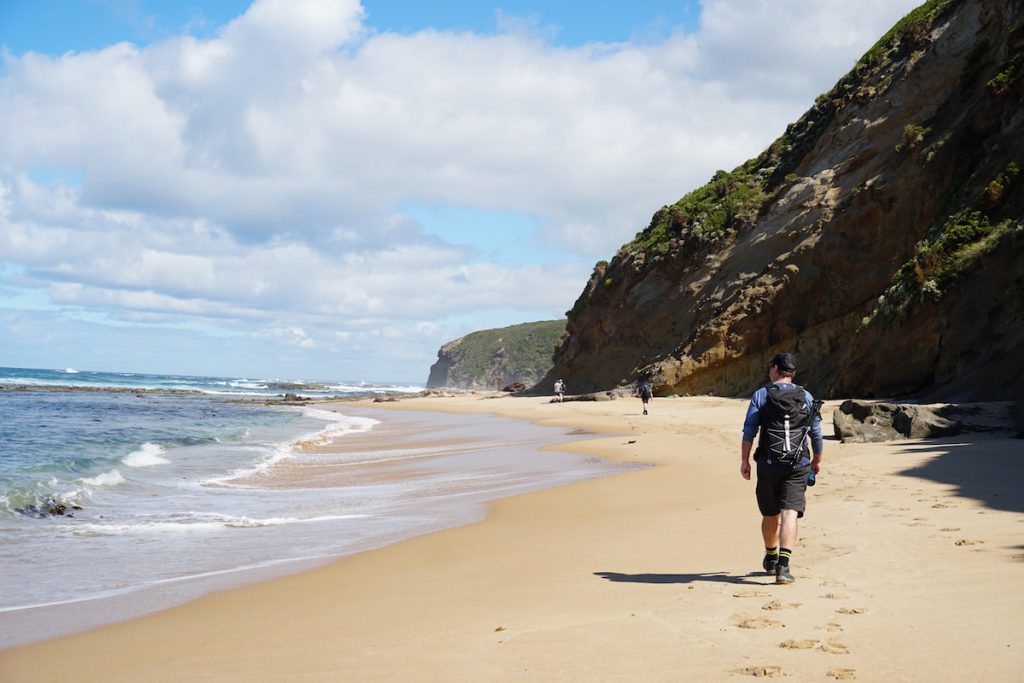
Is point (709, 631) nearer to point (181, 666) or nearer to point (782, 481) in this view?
point (782, 481)

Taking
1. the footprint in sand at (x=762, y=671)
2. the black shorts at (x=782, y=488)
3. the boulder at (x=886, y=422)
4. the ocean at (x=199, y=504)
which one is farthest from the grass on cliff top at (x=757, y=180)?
the footprint in sand at (x=762, y=671)

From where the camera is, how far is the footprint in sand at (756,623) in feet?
15.3

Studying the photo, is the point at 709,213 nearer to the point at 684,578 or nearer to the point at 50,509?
the point at 50,509

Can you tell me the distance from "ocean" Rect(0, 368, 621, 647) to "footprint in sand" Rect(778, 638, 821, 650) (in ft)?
15.5

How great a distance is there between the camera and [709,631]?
181 inches

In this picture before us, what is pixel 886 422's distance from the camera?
13969 mm

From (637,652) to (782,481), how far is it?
237 cm

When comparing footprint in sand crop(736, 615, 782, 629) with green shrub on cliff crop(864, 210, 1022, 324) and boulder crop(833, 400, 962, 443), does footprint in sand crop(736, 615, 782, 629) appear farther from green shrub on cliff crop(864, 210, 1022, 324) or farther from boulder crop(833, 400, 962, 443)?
green shrub on cliff crop(864, 210, 1022, 324)

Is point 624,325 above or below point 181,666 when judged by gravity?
above

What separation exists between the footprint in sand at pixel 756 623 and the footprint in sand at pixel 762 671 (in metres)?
0.69

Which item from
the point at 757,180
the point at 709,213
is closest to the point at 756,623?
the point at 709,213

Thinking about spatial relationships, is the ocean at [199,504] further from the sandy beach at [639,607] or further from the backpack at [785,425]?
the backpack at [785,425]

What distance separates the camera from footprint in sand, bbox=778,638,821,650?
4250 mm

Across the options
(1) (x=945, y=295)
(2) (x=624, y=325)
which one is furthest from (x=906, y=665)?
(2) (x=624, y=325)
